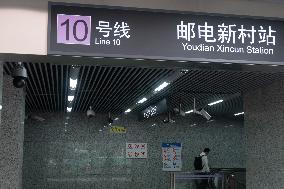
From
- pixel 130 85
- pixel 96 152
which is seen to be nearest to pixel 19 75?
pixel 130 85

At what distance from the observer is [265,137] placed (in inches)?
313

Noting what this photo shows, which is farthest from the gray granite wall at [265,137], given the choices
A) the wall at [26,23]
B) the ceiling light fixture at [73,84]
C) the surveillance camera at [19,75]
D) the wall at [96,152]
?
the wall at [96,152]

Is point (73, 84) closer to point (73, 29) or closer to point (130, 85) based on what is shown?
point (130, 85)

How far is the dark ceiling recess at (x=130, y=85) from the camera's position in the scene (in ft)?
24.0

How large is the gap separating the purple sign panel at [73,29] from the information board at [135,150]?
38.6 ft

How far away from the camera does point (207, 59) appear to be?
3.98 metres

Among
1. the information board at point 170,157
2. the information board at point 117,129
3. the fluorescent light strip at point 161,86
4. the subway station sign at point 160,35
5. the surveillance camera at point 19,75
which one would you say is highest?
the fluorescent light strip at point 161,86

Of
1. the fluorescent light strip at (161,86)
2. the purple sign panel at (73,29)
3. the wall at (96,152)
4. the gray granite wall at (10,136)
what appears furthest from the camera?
the wall at (96,152)

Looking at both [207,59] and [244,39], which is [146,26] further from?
[244,39]

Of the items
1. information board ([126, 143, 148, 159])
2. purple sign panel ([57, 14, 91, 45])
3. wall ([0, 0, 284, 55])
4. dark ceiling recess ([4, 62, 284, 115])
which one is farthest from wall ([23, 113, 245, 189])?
purple sign panel ([57, 14, 91, 45])

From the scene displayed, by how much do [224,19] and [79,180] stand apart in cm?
1187

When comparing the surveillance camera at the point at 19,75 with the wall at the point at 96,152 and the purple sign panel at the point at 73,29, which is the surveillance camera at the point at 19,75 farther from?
the wall at the point at 96,152

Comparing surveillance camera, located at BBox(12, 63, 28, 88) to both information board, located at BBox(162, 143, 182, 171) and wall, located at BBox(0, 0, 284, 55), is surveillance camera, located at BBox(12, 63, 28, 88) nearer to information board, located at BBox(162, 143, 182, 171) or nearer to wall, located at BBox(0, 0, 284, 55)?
wall, located at BBox(0, 0, 284, 55)

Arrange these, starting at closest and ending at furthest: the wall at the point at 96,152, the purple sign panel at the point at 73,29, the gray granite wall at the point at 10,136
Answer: the purple sign panel at the point at 73,29 → the gray granite wall at the point at 10,136 → the wall at the point at 96,152
